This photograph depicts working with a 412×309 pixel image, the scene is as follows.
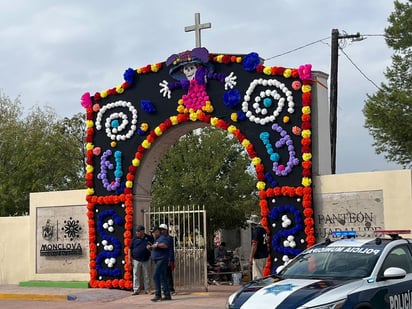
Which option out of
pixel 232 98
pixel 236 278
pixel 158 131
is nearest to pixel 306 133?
pixel 232 98

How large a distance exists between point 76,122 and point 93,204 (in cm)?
1863

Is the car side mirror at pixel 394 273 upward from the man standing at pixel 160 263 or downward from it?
upward

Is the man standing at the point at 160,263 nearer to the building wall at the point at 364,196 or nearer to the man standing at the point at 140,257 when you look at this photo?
the man standing at the point at 140,257

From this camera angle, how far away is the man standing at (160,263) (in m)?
14.9

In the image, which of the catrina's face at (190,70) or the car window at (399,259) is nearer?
the car window at (399,259)

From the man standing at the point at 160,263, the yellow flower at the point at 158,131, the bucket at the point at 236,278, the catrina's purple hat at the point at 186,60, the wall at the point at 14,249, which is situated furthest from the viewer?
the wall at the point at 14,249

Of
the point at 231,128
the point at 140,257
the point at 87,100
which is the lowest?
Answer: the point at 140,257

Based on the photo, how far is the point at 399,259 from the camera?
8.73m

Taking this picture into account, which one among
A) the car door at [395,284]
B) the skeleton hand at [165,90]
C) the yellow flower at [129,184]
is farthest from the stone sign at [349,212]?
the car door at [395,284]

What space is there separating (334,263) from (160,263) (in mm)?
6874

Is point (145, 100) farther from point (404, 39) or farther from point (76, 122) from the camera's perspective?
point (76, 122)

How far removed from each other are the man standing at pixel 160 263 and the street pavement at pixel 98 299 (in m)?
0.28

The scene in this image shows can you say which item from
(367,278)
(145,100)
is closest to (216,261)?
(145,100)

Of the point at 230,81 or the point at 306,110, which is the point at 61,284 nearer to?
the point at 230,81
